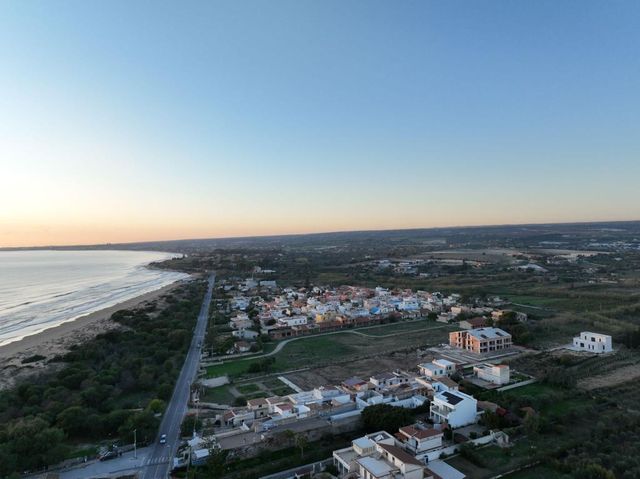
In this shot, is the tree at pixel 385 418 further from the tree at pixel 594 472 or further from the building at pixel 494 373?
the building at pixel 494 373

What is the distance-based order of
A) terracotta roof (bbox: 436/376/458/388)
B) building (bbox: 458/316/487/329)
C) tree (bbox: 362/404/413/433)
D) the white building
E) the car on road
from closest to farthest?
the car on road < tree (bbox: 362/404/413/433) < terracotta roof (bbox: 436/376/458/388) < building (bbox: 458/316/487/329) < the white building

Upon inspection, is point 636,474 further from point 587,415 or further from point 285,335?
point 285,335

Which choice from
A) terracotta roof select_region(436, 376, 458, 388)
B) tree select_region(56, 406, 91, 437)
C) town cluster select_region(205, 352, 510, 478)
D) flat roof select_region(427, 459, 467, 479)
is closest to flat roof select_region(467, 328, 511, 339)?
town cluster select_region(205, 352, 510, 478)

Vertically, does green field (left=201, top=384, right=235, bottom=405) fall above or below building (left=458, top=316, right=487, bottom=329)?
below

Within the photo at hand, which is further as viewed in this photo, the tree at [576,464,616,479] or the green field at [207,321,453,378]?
the green field at [207,321,453,378]

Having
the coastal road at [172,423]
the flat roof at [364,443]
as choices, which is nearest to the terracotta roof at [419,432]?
the flat roof at [364,443]

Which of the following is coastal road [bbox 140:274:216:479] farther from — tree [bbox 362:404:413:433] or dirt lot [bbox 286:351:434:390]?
tree [bbox 362:404:413:433]

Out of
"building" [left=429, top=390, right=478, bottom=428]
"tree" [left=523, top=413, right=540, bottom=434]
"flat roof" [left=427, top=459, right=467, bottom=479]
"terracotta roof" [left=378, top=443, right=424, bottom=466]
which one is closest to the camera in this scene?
"terracotta roof" [left=378, top=443, right=424, bottom=466]
